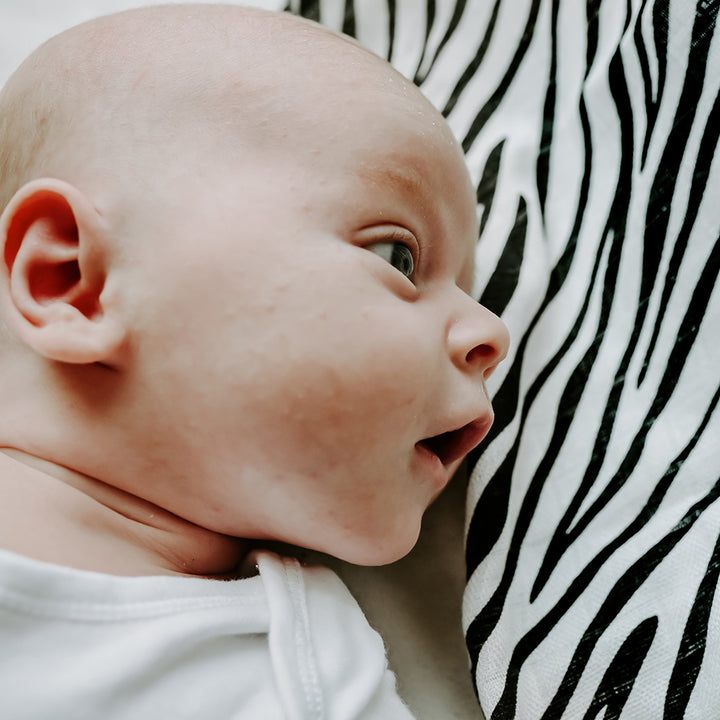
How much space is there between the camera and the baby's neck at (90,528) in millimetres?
745

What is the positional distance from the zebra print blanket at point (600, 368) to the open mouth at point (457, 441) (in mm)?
116

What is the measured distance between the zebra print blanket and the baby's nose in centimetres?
17

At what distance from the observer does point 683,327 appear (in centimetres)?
93

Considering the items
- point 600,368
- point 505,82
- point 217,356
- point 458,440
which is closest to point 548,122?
point 505,82

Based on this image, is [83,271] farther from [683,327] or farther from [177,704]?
[683,327]

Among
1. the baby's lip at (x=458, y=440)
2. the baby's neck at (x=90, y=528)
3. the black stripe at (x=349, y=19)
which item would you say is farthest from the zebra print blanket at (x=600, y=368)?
the baby's neck at (x=90, y=528)

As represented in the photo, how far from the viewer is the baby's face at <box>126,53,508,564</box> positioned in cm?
75

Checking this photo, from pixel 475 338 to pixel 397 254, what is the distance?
112mm

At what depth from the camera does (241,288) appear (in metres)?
0.75

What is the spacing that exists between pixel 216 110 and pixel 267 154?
2.7 inches

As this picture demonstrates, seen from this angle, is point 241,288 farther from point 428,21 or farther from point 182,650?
point 428,21

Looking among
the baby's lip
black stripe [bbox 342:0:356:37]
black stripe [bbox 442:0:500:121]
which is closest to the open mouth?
the baby's lip

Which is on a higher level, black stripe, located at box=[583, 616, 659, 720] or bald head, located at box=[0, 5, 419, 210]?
bald head, located at box=[0, 5, 419, 210]

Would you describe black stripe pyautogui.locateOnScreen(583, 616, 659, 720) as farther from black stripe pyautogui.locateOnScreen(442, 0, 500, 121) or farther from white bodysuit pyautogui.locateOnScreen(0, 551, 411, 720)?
black stripe pyautogui.locateOnScreen(442, 0, 500, 121)
